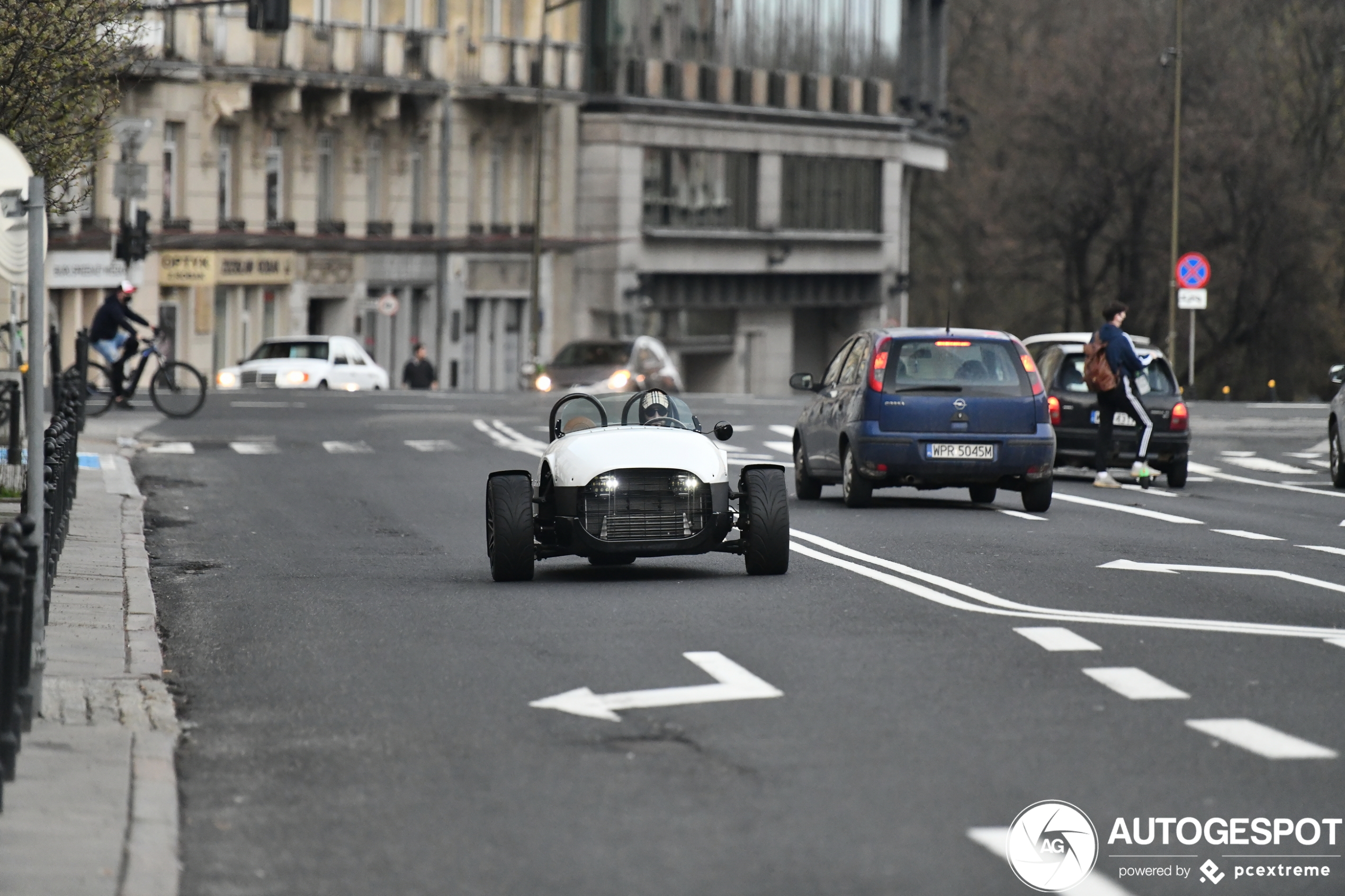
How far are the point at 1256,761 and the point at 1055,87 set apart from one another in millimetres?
66289

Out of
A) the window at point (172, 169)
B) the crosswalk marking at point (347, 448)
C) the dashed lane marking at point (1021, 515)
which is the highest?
the window at point (172, 169)

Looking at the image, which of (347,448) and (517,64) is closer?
(347,448)

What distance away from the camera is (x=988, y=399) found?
69.6 ft

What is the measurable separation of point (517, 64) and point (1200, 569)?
55.9 meters

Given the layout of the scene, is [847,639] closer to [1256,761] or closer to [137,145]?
[1256,761]

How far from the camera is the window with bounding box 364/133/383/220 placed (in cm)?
6656

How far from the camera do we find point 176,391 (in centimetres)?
3669

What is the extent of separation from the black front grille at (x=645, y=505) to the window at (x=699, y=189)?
60.9m

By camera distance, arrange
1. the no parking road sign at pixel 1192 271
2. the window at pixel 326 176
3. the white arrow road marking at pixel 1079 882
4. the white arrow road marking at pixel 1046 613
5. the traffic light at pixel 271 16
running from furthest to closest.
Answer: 1. the window at pixel 326 176
2. the no parking road sign at pixel 1192 271
3. the traffic light at pixel 271 16
4. the white arrow road marking at pixel 1046 613
5. the white arrow road marking at pixel 1079 882

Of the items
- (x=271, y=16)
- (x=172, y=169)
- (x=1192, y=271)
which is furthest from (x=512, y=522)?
(x=172, y=169)

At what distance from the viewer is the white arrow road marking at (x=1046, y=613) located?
41.3 ft

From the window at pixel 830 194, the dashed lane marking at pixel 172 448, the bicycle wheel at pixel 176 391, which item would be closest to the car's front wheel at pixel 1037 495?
the dashed lane marking at pixel 172 448
